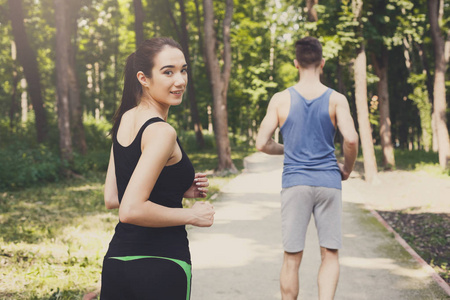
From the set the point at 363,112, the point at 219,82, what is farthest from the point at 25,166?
the point at 363,112

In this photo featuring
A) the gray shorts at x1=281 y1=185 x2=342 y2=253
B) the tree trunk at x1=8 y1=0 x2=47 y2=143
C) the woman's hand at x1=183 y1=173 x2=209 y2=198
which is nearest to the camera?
the woman's hand at x1=183 y1=173 x2=209 y2=198

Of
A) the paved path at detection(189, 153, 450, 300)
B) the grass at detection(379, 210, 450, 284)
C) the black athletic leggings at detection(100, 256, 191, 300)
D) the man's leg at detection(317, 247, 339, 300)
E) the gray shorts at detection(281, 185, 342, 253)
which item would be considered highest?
the black athletic leggings at detection(100, 256, 191, 300)

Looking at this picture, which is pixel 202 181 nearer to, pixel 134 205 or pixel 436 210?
pixel 134 205

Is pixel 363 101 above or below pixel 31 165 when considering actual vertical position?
above

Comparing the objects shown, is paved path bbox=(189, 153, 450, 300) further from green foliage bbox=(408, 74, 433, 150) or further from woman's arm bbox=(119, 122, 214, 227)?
green foliage bbox=(408, 74, 433, 150)

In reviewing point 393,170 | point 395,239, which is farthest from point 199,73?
point 395,239

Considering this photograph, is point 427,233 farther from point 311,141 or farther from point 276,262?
point 311,141

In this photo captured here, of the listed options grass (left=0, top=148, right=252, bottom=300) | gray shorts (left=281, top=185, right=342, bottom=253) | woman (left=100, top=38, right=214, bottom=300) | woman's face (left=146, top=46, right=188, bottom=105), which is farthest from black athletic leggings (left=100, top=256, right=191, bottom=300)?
grass (left=0, top=148, right=252, bottom=300)

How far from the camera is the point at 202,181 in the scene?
2641 mm

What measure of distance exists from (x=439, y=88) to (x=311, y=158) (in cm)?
1840

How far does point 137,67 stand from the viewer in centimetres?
238

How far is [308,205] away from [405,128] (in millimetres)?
42742

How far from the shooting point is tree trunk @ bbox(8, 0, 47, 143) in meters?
21.2

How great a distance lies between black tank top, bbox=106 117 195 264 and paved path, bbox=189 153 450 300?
3498 mm
